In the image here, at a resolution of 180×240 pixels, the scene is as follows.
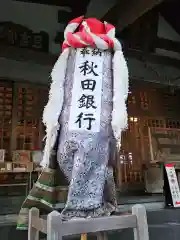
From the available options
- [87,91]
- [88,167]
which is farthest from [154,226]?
Answer: [87,91]

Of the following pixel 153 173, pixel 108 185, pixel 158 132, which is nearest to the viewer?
pixel 108 185

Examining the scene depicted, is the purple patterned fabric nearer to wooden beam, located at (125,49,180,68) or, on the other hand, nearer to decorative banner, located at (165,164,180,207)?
decorative banner, located at (165,164,180,207)

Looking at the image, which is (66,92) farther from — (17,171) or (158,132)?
(158,132)

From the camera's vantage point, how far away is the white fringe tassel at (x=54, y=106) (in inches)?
52.6

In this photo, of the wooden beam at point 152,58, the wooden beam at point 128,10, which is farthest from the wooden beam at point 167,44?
the wooden beam at point 128,10

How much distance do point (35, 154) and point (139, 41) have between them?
3.09 meters

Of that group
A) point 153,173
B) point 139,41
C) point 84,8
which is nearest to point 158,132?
point 153,173

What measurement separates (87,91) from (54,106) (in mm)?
196

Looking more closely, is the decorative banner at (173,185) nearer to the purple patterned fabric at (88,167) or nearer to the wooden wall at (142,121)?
the purple patterned fabric at (88,167)

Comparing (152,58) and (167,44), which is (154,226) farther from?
(167,44)

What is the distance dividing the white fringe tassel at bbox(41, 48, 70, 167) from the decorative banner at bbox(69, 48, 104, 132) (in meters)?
0.07

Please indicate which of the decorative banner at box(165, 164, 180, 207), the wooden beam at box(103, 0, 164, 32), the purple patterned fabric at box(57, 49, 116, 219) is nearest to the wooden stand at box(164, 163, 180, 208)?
the decorative banner at box(165, 164, 180, 207)

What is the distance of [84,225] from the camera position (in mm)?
1103

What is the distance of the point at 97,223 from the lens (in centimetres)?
113
